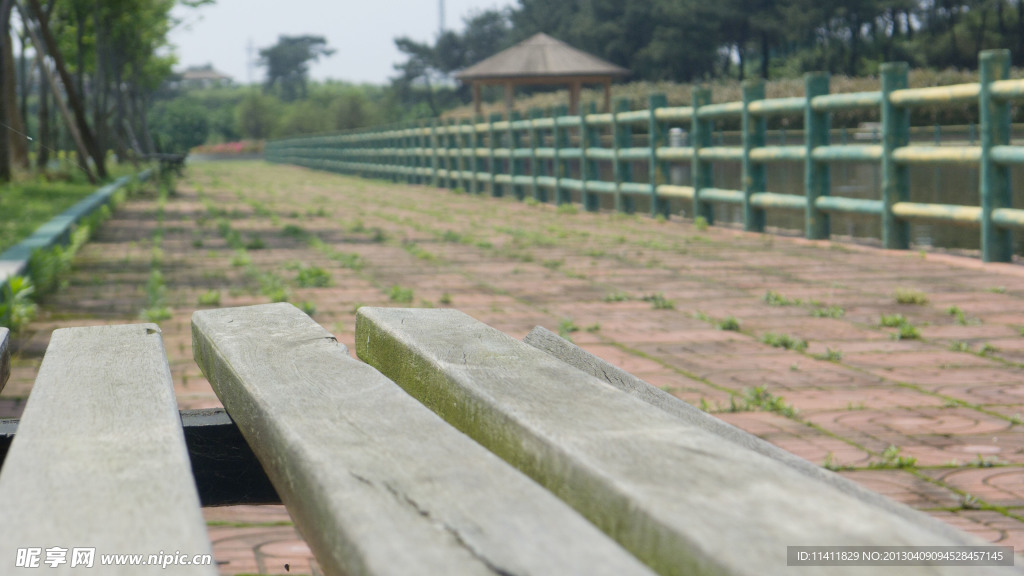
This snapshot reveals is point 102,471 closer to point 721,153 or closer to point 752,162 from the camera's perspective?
point 752,162

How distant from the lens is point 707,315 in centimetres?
584

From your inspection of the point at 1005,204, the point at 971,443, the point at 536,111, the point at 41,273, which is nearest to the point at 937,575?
the point at 971,443

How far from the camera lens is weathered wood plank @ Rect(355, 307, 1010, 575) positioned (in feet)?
2.76

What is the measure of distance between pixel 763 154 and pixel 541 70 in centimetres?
2960

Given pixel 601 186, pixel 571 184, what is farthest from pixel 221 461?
pixel 571 184

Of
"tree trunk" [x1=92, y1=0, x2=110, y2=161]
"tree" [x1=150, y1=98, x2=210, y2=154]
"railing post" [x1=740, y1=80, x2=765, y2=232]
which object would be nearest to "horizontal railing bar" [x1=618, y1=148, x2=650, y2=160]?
"railing post" [x1=740, y1=80, x2=765, y2=232]

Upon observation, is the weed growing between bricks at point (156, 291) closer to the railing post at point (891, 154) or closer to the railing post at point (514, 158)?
the railing post at point (891, 154)

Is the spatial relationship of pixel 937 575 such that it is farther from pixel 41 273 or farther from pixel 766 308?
pixel 41 273

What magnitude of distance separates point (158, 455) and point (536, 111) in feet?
53.3

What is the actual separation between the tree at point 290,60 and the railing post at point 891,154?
145 metres

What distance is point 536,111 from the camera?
17.1 meters

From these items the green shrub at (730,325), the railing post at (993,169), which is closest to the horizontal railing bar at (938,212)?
the railing post at (993,169)

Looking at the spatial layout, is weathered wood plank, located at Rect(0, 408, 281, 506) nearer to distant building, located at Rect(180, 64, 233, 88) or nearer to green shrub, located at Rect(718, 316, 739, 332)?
green shrub, located at Rect(718, 316, 739, 332)

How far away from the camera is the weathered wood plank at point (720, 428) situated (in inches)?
41.2
